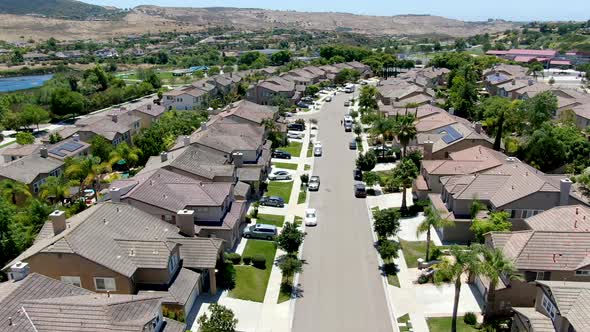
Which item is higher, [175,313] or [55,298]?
[55,298]

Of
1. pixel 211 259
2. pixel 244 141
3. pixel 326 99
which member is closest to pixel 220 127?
pixel 244 141

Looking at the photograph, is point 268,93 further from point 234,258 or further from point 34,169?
point 234,258

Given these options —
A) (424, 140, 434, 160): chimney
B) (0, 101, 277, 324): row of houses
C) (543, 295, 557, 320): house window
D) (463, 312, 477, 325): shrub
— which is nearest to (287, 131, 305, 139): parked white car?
(424, 140, 434, 160): chimney

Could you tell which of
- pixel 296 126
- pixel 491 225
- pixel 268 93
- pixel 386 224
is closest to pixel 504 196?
pixel 491 225

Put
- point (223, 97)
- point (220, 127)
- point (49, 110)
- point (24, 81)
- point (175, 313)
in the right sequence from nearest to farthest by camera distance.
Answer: point (175, 313) < point (220, 127) < point (49, 110) < point (223, 97) < point (24, 81)

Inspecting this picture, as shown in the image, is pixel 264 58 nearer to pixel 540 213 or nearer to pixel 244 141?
pixel 244 141

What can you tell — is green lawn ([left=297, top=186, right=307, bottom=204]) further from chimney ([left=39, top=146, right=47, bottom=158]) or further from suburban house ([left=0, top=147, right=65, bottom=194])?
chimney ([left=39, top=146, right=47, bottom=158])
